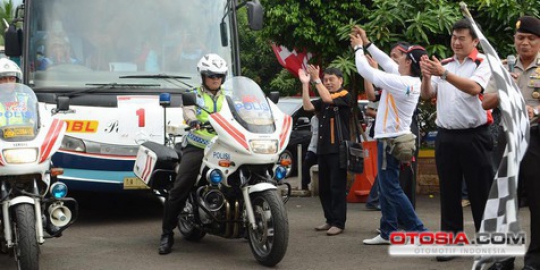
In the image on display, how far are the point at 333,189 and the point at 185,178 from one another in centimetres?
176

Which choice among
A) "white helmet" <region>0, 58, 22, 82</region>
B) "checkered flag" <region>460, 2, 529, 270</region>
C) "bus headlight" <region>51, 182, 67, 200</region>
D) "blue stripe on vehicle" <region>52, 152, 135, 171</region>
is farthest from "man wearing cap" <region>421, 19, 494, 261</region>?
"blue stripe on vehicle" <region>52, 152, 135, 171</region>

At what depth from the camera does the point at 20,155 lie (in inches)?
297

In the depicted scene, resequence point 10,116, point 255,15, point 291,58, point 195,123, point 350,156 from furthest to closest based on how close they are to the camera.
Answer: point 291,58 → point 255,15 → point 350,156 → point 195,123 → point 10,116

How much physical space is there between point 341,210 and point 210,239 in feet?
4.39

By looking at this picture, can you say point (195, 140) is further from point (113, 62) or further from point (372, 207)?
point (372, 207)

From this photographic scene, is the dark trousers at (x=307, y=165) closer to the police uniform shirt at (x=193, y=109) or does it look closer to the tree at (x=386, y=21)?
the tree at (x=386, y=21)

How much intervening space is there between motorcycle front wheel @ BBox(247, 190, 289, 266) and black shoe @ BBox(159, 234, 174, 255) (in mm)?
1019

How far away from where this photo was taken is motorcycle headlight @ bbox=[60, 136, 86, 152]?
411 inches

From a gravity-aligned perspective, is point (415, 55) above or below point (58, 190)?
above

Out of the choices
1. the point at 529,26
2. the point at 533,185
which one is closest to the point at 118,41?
the point at 529,26

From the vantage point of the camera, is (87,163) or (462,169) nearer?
(462,169)

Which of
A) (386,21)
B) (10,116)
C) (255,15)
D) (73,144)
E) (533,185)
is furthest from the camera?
(386,21)

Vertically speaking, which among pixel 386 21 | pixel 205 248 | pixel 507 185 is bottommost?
pixel 205 248

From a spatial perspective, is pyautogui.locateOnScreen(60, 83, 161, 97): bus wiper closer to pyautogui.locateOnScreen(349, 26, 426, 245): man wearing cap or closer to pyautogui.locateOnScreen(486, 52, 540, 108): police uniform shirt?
pyautogui.locateOnScreen(349, 26, 426, 245): man wearing cap
